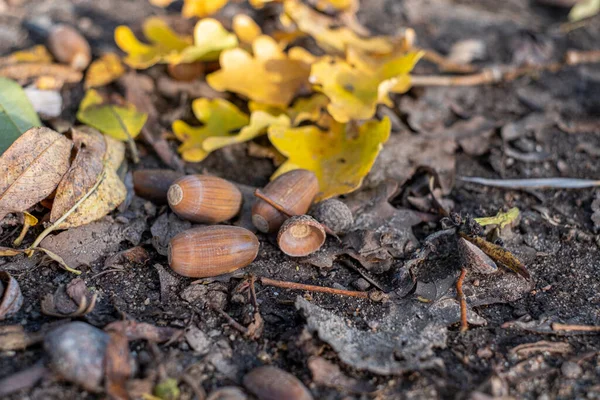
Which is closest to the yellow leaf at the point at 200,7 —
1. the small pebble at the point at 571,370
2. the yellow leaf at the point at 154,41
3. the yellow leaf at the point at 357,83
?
the yellow leaf at the point at 154,41

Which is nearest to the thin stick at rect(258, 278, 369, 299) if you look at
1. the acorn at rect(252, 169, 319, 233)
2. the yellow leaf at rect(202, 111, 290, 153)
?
the acorn at rect(252, 169, 319, 233)

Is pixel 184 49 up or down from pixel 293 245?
up

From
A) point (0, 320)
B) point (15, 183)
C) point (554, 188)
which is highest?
point (15, 183)

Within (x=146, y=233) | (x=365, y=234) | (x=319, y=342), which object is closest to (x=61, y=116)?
(x=146, y=233)

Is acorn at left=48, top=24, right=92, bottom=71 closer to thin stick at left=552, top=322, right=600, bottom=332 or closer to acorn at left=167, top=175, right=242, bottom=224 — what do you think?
acorn at left=167, top=175, right=242, bottom=224

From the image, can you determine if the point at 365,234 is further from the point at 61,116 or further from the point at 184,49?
the point at 61,116

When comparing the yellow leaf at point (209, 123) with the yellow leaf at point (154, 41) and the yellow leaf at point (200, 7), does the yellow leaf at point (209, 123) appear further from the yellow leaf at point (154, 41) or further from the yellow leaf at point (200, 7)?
the yellow leaf at point (200, 7)

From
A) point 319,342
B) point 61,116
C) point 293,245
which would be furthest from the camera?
point 61,116

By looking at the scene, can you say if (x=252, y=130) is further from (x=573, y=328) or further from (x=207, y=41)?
(x=573, y=328)
